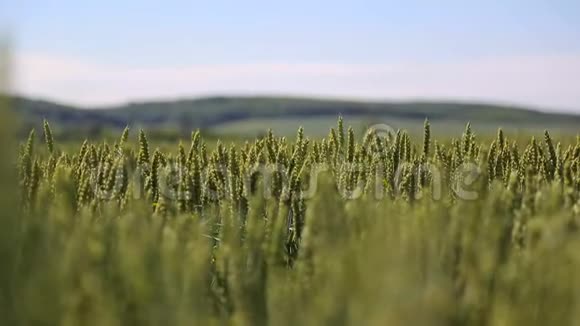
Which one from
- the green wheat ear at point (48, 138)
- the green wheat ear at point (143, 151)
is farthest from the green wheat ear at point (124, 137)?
the green wheat ear at point (48, 138)

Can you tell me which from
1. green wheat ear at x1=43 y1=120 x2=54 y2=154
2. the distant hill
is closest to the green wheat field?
green wheat ear at x1=43 y1=120 x2=54 y2=154

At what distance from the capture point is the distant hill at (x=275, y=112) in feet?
379

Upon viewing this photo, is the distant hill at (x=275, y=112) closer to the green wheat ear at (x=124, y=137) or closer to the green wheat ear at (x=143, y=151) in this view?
the green wheat ear at (x=124, y=137)

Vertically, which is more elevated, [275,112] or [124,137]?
[124,137]

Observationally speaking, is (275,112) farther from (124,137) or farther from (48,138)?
(124,137)

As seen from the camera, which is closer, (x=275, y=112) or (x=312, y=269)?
(x=312, y=269)

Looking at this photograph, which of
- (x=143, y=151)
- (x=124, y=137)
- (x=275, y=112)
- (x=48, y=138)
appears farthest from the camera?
(x=275, y=112)

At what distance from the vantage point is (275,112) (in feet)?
419

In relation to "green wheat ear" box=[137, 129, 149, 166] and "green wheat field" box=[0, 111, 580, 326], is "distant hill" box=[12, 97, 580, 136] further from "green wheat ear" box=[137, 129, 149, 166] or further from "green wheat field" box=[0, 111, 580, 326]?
"green wheat field" box=[0, 111, 580, 326]

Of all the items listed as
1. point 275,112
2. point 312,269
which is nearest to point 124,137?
point 312,269

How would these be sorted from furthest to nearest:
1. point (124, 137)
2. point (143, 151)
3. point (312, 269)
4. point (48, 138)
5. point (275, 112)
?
point (275, 112) < point (48, 138) < point (124, 137) < point (143, 151) < point (312, 269)

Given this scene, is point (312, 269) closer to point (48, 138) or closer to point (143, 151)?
point (143, 151)

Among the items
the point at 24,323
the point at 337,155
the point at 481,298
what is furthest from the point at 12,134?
the point at 337,155

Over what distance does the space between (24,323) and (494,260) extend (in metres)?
0.71
